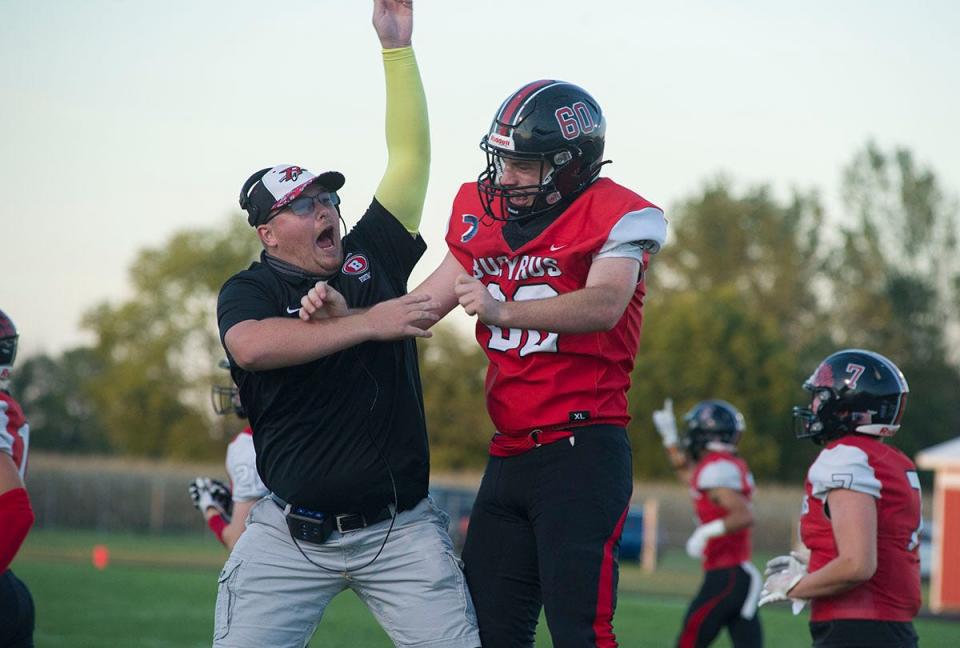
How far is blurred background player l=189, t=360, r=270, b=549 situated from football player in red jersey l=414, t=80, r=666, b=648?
6.27ft

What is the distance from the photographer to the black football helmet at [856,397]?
17.6ft

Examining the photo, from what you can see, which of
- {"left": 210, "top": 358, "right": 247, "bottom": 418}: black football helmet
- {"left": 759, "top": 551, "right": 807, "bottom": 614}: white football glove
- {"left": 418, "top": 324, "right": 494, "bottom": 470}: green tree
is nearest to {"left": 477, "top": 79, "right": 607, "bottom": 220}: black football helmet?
{"left": 759, "top": 551, "right": 807, "bottom": 614}: white football glove

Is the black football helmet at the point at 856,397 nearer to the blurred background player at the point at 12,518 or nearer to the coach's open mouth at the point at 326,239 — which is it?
the coach's open mouth at the point at 326,239

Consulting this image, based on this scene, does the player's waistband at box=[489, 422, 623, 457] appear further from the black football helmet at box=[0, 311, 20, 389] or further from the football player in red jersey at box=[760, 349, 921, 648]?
the black football helmet at box=[0, 311, 20, 389]

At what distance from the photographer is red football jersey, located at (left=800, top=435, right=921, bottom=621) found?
511cm

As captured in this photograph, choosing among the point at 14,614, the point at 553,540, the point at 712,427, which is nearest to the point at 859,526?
the point at 553,540

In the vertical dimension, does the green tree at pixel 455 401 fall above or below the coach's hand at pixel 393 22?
below

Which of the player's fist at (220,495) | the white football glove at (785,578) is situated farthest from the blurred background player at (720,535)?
the white football glove at (785,578)

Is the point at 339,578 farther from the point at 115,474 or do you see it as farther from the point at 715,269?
the point at 715,269

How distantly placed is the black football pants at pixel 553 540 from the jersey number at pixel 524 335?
0.33m

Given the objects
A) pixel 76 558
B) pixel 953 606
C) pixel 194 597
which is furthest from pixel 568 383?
pixel 76 558

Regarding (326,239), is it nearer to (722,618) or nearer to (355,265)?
(355,265)

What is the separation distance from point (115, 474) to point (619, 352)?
3344 cm

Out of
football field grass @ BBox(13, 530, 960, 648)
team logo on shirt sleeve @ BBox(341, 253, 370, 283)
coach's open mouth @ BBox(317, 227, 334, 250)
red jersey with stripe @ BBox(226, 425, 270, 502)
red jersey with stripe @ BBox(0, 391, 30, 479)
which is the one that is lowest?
football field grass @ BBox(13, 530, 960, 648)
